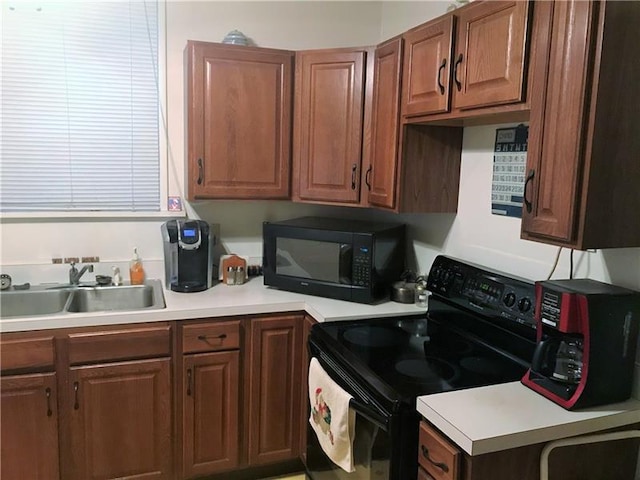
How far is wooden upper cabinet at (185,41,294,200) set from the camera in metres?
2.44

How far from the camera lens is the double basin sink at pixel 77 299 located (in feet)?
7.85

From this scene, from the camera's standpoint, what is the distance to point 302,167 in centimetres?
262

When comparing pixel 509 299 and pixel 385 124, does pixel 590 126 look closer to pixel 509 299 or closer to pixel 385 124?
pixel 509 299

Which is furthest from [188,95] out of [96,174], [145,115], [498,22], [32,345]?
[498,22]

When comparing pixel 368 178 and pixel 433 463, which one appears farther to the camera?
pixel 368 178

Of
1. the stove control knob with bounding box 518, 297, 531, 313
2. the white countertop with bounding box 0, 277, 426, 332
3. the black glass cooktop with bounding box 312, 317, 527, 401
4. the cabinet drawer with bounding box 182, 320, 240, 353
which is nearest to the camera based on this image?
the black glass cooktop with bounding box 312, 317, 527, 401

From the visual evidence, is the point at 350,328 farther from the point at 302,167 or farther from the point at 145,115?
the point at 145,115

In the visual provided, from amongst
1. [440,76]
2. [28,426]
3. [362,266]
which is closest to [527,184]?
[440,76]

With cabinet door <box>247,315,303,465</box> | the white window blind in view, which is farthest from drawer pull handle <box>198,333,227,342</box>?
the white window blind

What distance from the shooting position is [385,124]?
92.0 inches

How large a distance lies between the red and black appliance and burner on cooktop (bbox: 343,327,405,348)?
1.91 feet

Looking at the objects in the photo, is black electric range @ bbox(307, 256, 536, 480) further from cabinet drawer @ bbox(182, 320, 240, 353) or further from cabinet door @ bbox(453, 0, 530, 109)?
cabinet door @ bbox(453, 0, 530, 109)

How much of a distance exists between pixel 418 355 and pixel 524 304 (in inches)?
16.3

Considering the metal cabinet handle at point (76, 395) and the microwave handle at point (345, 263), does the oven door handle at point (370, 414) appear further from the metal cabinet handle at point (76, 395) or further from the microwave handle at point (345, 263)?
the metal cabinet handle at point (76, 395)
